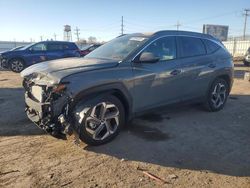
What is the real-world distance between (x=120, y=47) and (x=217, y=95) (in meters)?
2.87

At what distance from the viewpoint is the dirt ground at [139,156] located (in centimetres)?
384

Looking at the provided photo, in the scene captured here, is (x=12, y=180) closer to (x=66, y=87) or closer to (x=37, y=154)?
(x=37, y=154)

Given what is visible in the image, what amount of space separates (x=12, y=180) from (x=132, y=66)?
259 cm

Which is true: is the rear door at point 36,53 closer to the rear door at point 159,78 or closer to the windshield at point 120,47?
the windshield at point 120,47

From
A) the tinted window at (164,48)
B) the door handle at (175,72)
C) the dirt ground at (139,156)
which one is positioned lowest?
the dirt ground at (139,156)

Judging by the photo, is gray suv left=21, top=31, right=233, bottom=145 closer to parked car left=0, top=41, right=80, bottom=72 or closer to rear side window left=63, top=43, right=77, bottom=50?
parked car left=0, top=41, right=80, bottom=72

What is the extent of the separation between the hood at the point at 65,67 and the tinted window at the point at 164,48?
927 mm

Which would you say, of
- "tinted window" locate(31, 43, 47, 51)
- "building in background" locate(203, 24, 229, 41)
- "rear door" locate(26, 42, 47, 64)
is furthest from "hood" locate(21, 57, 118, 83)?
"building in background" locate(203, 24, 229, 41)

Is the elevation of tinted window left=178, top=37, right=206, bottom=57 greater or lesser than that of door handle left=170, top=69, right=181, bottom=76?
greater

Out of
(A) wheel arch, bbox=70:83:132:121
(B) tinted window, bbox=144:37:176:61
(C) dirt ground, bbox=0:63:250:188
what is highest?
(B) tinted window, bbox=144:37:176:61

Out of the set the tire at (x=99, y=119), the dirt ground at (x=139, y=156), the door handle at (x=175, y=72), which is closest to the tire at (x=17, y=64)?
the dirt ground at (x=139, y=156)

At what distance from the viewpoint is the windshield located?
548cm

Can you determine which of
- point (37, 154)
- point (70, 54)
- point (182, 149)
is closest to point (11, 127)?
point (37, 154)

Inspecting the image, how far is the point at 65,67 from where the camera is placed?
475 cm
